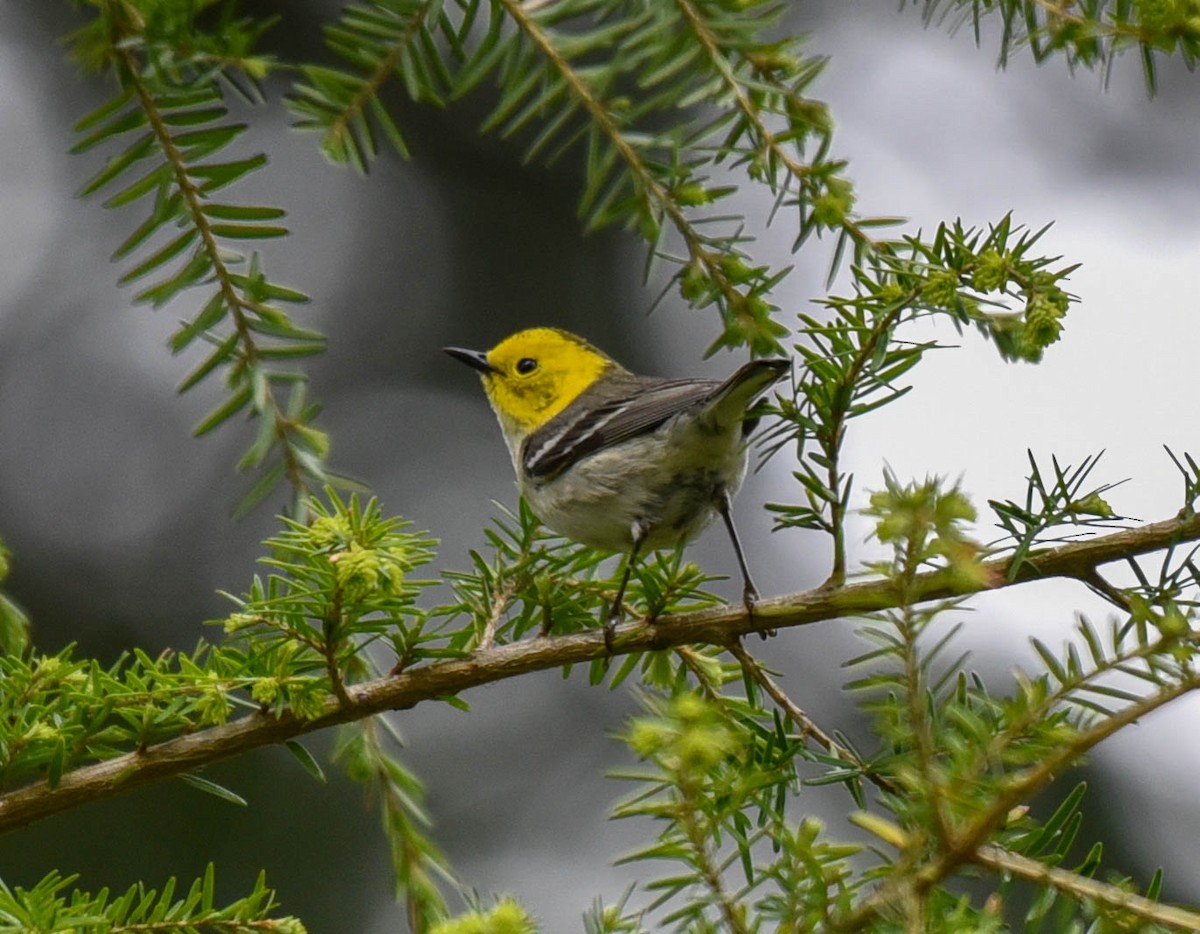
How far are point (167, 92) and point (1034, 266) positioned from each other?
1.05 metres

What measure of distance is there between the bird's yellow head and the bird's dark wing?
0.78 feet

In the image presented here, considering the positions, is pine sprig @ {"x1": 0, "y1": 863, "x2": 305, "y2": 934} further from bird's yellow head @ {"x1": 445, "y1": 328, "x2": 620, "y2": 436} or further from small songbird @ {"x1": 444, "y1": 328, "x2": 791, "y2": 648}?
bird's yellow head @ {"x1": 445, "y1": 328, "x2": 620, "y2": 436}

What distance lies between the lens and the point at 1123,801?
4113mm

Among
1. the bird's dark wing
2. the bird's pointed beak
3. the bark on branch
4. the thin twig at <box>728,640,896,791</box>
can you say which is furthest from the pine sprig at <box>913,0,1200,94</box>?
the bird's pointed beak

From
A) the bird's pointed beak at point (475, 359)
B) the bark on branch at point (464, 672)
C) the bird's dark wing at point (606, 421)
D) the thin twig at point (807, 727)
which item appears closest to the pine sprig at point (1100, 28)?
the bark on branch at point (464, 672)

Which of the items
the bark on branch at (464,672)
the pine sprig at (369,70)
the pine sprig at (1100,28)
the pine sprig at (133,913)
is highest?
the pine sprig at (1100,28)

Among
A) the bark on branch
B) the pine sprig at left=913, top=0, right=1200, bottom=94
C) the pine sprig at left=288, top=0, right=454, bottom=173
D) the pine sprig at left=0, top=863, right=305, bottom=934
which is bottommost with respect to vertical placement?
the pine sprig at left=0, top=863, right=305, bottom=934

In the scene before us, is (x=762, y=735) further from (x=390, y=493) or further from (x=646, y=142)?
(x=390, y=493)

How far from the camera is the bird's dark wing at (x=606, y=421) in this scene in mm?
2936

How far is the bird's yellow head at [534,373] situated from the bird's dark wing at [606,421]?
239 mm

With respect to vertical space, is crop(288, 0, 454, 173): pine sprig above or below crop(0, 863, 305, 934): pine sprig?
above

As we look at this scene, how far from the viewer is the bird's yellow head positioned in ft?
12.2

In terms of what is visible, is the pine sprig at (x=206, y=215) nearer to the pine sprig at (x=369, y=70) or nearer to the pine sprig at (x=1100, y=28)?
the pine sprig at (x=369, y=70)

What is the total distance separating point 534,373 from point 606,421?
64cm
